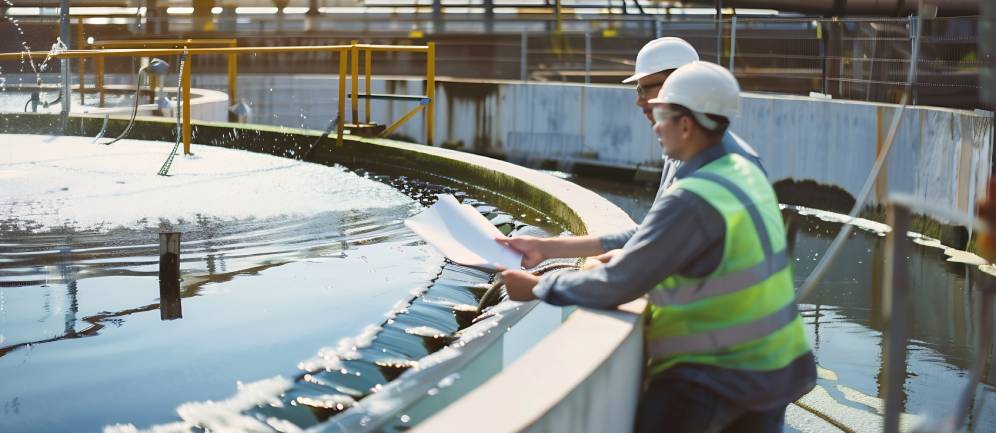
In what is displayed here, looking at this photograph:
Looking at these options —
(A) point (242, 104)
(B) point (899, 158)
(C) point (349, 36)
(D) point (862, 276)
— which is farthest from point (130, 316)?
(C) point (349, 36)

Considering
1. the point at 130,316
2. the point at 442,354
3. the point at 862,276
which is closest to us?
the point at 442,354

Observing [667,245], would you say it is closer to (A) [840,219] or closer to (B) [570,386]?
(B) [570,386]

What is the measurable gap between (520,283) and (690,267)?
0.67 meters

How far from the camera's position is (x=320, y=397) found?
423 cm

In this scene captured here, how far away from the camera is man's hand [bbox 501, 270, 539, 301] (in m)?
3.45

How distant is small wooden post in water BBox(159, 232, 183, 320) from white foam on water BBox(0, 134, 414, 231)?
2393 mm

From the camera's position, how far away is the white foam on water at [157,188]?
27.0ft

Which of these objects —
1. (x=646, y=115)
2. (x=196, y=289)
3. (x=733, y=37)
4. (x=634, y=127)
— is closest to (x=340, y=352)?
(x=196, y=289)

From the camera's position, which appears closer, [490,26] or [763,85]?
[763,85]

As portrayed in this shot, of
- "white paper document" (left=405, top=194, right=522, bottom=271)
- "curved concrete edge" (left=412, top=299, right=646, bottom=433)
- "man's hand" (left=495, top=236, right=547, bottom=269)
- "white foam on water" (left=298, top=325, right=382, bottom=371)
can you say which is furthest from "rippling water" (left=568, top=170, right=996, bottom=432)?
"white foam on water" (left=298, top=325, right=382, bottom=371)

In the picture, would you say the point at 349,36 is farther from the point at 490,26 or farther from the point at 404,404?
the point at 404,404

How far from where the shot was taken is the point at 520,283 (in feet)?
11.4

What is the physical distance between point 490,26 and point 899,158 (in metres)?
16.1

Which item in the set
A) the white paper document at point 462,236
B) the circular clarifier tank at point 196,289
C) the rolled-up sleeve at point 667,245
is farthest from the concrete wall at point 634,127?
the rolled-up sleeve at point 667,245
